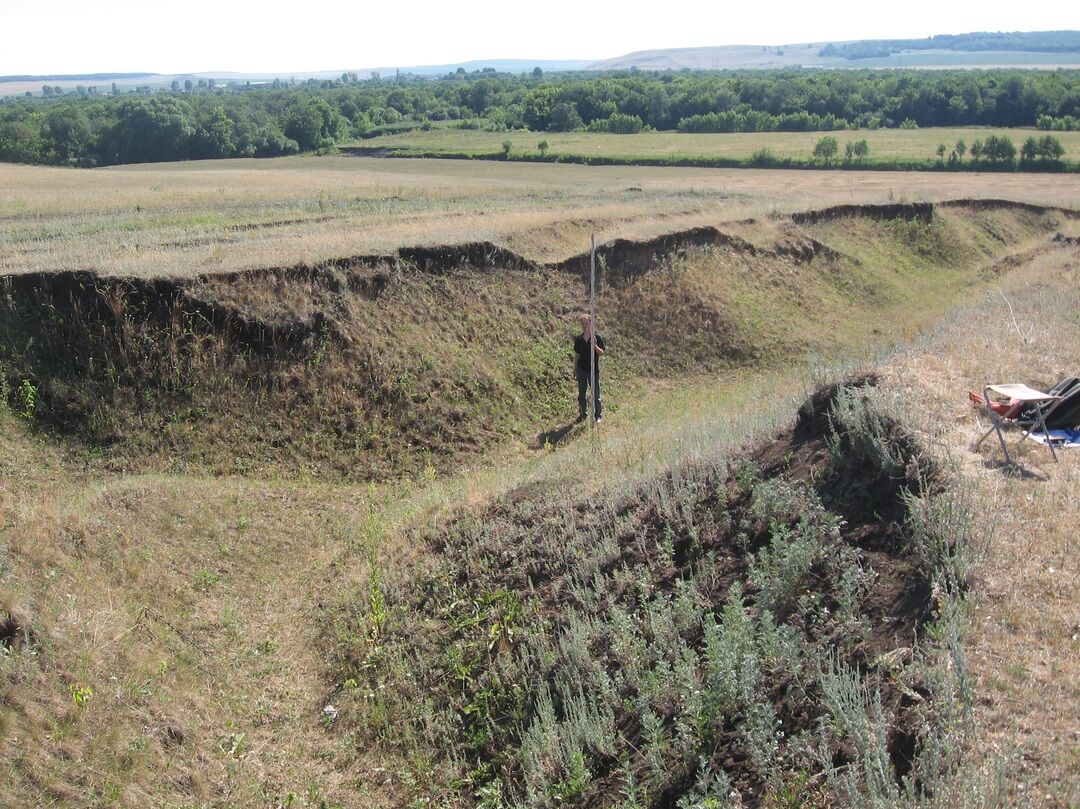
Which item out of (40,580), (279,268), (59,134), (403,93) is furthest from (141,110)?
(40,580)

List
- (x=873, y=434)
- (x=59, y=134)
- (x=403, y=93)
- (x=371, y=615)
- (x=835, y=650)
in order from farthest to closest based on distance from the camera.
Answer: (x=403, y=93) → (x=59, y=134) → (x=371, y=615) → (x=873, y=434) → (x=835, y=650)

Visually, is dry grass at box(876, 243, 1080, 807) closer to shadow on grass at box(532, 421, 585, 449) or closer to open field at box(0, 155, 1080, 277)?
shadow on grass at box(532, 421, 585, 449)

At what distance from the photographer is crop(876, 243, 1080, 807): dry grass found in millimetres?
5219

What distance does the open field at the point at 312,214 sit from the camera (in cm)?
1973

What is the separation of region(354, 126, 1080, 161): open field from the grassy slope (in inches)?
2545

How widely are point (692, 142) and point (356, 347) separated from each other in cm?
7789

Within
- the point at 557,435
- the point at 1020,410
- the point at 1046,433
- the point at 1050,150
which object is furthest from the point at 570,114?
the point at 1046,433

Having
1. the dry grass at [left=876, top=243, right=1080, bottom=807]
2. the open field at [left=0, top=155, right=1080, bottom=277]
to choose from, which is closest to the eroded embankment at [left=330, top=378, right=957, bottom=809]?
the dry grass at [left=876, top=243, right=1080, bottom=807]

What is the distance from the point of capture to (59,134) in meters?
88.1

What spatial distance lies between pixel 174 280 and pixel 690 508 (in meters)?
11.9

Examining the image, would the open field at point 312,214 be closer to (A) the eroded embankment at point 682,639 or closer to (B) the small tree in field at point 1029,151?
(A) the eroded embankment at point 682,639

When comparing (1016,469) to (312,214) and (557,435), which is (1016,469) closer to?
(557,435)

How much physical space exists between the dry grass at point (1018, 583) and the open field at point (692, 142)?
65410 millimetres

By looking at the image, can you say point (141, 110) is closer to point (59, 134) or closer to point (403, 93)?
point (59, 134)
